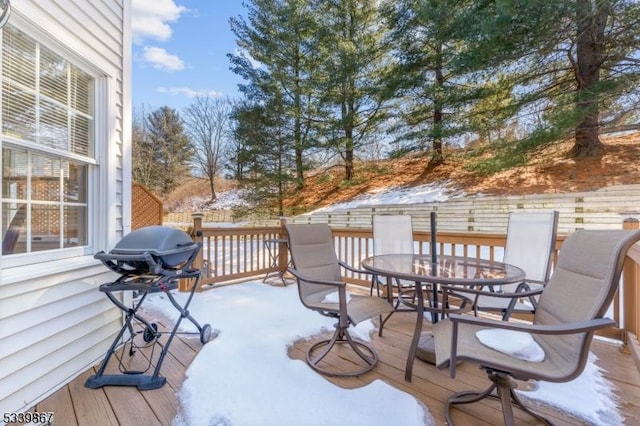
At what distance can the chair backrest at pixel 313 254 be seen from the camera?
8.97 ft

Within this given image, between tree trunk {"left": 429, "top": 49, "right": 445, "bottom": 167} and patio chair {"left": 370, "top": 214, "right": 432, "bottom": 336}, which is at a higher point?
tree trunk {"left": 429, "top": 49, "right": 445, "bottom": 167}

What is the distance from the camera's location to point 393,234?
12.2 feet

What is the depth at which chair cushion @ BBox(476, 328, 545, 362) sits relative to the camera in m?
1.51

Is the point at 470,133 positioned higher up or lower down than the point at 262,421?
higher up

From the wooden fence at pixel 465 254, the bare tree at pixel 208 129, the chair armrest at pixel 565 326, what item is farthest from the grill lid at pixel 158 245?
the bare tree at pixel 208 129

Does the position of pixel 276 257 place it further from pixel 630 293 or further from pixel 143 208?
pixel 630 293

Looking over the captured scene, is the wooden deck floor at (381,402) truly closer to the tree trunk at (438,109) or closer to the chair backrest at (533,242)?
the chair backrest at (533,242)

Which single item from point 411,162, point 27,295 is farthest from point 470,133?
point 27,295

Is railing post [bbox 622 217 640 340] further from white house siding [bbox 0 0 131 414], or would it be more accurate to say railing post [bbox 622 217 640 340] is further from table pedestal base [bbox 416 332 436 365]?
white house siding [bbox 0 0 131 414]

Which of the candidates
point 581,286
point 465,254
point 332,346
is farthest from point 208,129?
point 581,286

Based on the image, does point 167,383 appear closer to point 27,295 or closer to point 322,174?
point 27,295

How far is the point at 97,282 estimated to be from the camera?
242 centimetres

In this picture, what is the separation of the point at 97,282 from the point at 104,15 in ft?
7.22

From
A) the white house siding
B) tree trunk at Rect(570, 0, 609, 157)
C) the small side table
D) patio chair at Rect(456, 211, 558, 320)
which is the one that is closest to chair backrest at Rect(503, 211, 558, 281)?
patio chair at Rect(456, 211, 558, 320)
